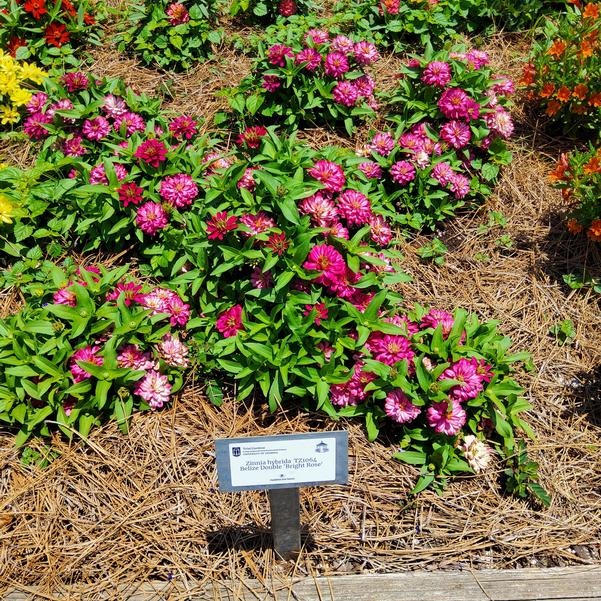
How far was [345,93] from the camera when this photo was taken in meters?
3.27

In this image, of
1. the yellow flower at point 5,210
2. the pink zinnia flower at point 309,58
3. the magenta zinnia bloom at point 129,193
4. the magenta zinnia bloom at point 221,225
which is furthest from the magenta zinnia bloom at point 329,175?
the yellow flower at point 5,210

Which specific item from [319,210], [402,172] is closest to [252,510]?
[319,210]

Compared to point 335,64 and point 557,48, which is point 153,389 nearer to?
point 335,64

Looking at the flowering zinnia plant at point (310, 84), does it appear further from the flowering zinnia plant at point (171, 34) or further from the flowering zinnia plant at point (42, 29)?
the flowering zinnia plant at point (42, 29)

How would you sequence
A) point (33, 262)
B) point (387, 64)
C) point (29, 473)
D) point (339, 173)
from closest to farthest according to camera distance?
point (29, 473), point (339, 173), point (33, 262), point (387, 64)

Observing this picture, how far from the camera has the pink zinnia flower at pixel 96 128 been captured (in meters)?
2.98

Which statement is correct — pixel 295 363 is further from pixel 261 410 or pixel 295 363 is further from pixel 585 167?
pixel 585 167

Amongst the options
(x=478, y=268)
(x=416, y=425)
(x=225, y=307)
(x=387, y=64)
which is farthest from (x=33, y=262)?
(x=387, y=64)

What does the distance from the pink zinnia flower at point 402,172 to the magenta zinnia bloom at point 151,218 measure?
3.70ft

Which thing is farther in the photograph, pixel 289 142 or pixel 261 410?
pixel 289 142

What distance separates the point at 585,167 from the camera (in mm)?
2842

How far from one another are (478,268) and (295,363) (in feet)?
4.10

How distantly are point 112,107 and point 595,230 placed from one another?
2407 mm

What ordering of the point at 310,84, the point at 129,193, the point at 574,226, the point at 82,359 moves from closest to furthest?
the point at 82,359 → the point at 129,193 → the point at 574,226 → the point at 310,84
